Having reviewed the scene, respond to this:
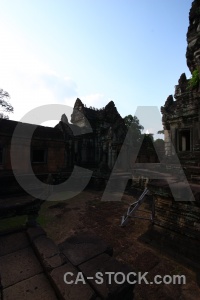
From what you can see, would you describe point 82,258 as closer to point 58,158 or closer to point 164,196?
point 164,196

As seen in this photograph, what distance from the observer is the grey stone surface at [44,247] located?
8.82ft

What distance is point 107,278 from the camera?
2240mm

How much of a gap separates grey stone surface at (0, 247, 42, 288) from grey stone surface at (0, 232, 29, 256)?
13 cm

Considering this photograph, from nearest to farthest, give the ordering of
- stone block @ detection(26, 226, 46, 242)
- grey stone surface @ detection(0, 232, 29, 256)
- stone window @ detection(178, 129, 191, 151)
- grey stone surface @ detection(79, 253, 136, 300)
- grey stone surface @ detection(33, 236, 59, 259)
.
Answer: grey stone surface @ detection(79, 253, 136, 300), grey stone surface @ detection(33, 236, 59, 259), grey stone surface @ detection(0, 232, 29, 256), stone block @ detection(26, 226, 46, 242), stone window @ detection(178, 129, 191, 151)

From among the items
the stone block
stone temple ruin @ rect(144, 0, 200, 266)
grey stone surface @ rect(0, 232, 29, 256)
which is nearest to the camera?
grey stone surface @ rect(0, 232, 29, 256)

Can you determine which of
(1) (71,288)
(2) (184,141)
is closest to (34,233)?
(1) (71,288)

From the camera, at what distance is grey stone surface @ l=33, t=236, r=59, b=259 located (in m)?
2.69

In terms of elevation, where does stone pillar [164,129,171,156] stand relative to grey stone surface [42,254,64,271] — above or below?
above

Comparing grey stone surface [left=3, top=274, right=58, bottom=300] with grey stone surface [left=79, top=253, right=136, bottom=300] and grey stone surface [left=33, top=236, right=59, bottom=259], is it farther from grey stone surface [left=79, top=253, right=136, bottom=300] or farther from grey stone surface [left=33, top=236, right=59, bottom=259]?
grey stone surface [left=79, top=253, right=136, bottom=300]

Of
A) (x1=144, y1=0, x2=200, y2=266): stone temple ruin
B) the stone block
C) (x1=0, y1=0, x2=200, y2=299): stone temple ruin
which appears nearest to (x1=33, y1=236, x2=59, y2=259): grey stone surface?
(x1=0, y1=0, x2=200, y2=299): stone temple ruin

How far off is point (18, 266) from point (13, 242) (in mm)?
721

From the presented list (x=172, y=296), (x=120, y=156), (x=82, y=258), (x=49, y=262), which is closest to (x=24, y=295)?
(x=49, y=262)

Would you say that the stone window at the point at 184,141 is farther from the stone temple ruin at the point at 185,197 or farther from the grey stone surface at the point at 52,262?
the grey stone surface at the point at 52,262

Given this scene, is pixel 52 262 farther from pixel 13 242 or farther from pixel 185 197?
pixel 185 197
